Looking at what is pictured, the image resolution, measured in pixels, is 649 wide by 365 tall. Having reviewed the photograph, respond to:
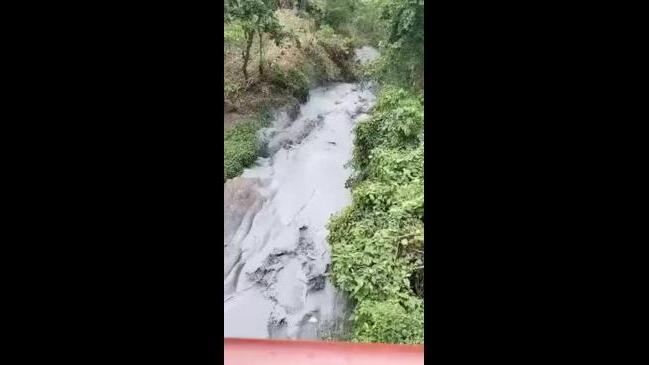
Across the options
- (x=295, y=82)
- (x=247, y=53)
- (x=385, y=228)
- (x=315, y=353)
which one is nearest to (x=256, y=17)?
(x=247, y=53)

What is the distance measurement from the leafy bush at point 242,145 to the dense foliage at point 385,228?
27.0 inches

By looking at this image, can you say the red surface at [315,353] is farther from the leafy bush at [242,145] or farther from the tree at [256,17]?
the tree at [256,17]

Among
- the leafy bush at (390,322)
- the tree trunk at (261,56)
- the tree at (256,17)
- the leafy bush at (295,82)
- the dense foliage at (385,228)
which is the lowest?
the leafy bush at (390,322)

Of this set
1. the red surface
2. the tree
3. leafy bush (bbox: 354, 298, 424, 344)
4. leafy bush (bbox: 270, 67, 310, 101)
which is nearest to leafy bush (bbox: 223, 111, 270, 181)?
leafy bush (bbox: 270, 67, 310, 101)

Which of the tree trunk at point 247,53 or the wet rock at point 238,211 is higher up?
the tree trunk at point 247,53

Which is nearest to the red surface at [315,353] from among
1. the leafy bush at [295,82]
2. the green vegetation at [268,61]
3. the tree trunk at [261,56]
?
the green vegetation at [268,61]

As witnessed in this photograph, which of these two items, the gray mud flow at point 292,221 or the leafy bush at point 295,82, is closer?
the gray mud flow at point 292,221

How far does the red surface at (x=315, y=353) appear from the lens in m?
2.78

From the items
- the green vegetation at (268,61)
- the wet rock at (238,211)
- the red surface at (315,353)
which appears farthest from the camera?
the green vegetation at (268,61)

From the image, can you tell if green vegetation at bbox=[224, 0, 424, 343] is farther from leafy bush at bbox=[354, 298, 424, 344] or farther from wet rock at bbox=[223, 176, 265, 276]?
wet rock at bbox=[223, 176, 265, 276]

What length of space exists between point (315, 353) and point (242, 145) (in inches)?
78.8

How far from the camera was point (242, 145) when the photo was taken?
4594 mm
